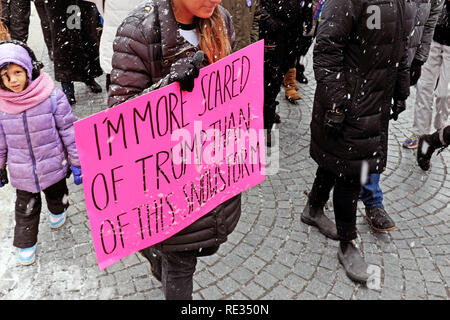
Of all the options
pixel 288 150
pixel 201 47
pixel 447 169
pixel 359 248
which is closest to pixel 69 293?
pixel 201 47

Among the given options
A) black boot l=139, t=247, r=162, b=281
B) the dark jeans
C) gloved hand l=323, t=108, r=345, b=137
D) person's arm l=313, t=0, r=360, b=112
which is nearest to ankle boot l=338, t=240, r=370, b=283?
gloved hand l=323, t=108, r=345, b=137

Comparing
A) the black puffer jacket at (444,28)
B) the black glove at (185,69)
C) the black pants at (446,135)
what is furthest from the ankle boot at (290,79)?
the black glove at (185,69)

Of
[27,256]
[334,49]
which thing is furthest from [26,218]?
[334,49]

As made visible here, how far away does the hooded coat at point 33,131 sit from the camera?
10.5 ft

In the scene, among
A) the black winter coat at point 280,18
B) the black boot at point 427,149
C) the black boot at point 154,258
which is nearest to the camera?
the black boot at point 154,258

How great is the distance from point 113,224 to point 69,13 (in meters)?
4.64

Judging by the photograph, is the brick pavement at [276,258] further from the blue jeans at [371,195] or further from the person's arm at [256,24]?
the person's arm at [256,24]

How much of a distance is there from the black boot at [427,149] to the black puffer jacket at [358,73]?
191 centimetres

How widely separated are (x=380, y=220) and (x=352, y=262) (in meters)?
0.67

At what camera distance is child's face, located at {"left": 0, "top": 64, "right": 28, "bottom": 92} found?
311 centimetres

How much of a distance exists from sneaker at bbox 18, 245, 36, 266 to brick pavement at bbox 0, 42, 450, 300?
0.05m

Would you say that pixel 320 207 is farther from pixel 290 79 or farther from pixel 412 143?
pixel 290 79
